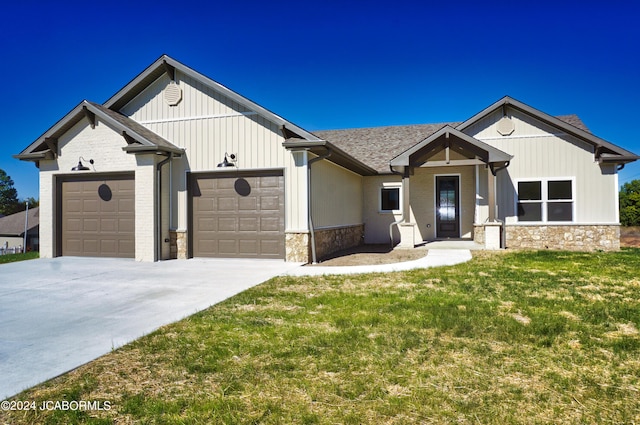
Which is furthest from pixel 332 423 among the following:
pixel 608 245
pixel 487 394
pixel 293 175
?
pixel 608 245

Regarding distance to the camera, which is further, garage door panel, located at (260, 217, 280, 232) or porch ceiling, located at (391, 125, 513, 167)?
porch ceiling, located at (391, 125, 513, 167)

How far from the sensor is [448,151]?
1304 centimetres

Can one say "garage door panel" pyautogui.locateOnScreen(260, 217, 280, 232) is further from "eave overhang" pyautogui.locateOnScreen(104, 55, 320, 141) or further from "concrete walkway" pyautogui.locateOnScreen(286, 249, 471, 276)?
"eave overhang" pyautogui.locateOnScreen(104, 55, 320, 141)

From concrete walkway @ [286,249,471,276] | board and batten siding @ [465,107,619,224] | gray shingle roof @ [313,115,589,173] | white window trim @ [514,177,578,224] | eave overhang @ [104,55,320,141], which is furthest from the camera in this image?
gray shingle roof @ [313,115,589,173]

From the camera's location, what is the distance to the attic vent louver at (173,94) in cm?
1180

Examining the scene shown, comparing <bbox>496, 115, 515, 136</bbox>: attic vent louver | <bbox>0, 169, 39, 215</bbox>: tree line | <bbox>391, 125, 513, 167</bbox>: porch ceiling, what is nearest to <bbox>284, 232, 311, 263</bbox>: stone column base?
<bbox>391, 125, 513, 167</bbox>: porch ceiling

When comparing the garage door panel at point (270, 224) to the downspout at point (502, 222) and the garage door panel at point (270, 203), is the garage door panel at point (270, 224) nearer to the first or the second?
the garage door panel at point (270, 203)

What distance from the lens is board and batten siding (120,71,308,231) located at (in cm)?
1077

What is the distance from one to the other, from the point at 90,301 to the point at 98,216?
21.5 feet

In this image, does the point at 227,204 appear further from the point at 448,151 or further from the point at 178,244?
the point at 448,151

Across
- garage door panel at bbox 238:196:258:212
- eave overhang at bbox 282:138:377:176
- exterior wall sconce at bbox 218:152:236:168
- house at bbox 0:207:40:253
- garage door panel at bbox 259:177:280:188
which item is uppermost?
eave overhang at bbox 282:138:377:176

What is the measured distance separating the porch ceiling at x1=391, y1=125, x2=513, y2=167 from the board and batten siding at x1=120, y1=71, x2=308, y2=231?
446cm

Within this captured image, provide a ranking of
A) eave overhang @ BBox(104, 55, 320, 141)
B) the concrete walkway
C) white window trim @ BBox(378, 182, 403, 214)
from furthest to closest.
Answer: white window trim @ BBox(378, 182, 403, 214)
eave overhang @ BBox(104, 55, 320, 141)
the concrete walkway

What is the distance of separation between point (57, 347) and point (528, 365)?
4953 millimetres
